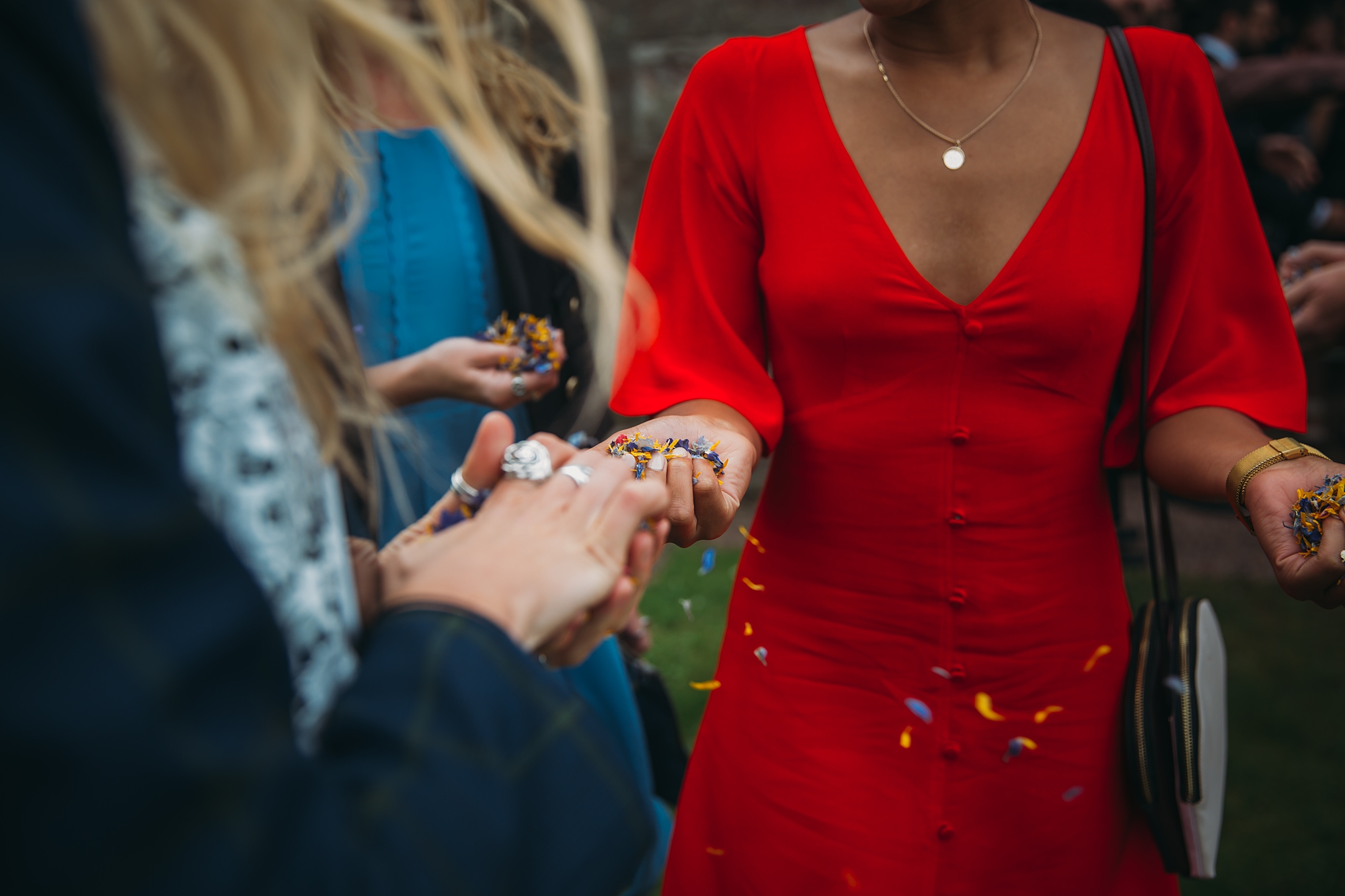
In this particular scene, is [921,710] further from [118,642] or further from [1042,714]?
[118,642]

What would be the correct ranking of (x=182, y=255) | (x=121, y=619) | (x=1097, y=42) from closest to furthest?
(x=121, y=619) < (x=182, y=255) < (x=1097, y=42)

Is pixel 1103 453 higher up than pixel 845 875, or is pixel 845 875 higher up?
pixel 1103 453

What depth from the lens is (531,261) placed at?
2.45 m

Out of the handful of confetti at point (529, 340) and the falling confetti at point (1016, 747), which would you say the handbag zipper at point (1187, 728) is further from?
the handful of confetti at point (529, 340)

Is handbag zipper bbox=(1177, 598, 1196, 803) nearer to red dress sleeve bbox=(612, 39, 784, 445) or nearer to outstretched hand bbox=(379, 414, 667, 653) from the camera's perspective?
red dress sleeve bbox=(612, 39, 784, 445)

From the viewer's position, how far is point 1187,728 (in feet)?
5.19

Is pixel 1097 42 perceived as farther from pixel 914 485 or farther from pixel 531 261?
pixel 531 261

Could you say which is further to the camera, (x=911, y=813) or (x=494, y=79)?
(x=494, y=79)

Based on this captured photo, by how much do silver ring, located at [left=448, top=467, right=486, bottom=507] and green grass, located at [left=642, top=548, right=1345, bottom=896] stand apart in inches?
122

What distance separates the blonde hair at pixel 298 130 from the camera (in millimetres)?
666

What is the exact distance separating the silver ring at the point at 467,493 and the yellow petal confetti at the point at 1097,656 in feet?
3.88

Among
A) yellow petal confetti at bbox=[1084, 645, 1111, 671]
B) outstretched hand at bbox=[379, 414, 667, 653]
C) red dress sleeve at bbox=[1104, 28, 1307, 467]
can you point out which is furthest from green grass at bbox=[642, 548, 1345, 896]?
outstretched hand at bbox=[379, 414, 667, 653]

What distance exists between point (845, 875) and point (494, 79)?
177cm

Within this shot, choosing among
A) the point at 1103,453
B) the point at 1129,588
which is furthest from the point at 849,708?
the point at 1129,588
